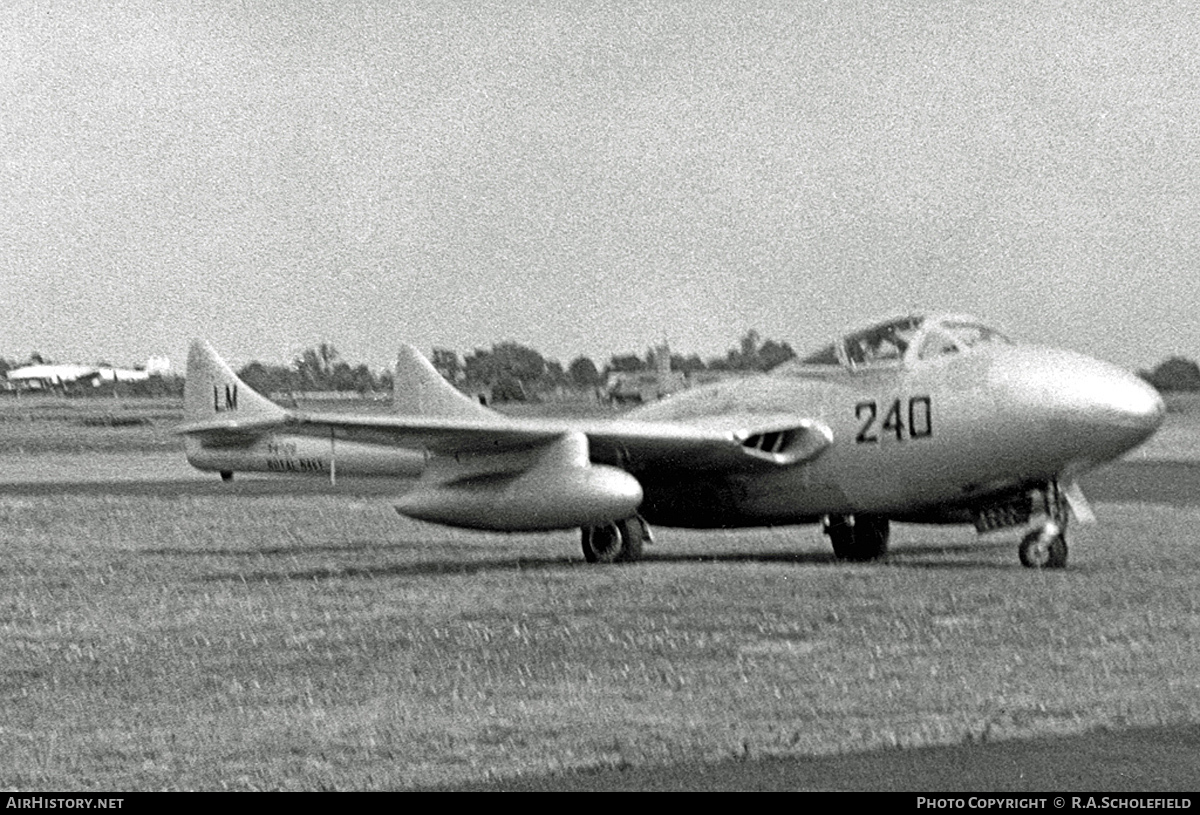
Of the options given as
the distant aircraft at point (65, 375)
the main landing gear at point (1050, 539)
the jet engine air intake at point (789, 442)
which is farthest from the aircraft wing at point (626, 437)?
the distant aircraft at point (65, 375)

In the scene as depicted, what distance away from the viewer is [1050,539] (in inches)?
675

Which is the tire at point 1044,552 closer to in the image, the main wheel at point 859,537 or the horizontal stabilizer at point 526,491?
the main wheel at point 859,537

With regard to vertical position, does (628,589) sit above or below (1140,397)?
below

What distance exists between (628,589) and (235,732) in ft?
23.1

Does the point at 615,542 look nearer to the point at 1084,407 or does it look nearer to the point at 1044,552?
the point at 1044,552

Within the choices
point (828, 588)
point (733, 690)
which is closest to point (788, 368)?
point (828, 588)

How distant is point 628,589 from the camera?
1584cm

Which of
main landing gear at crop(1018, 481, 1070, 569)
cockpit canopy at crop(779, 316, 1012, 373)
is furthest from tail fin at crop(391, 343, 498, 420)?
main landing gear at crop(1018, 481, 1070, 569)

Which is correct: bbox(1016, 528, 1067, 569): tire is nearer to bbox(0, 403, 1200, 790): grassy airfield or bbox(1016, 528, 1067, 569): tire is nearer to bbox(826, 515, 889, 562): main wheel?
bbox(0, 403, 1200, 790): grassy airfield

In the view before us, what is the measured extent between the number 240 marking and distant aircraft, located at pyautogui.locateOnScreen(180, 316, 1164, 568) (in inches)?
0.6

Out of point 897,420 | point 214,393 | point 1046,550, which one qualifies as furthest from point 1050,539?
point 214,393

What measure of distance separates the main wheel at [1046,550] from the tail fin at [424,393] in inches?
291

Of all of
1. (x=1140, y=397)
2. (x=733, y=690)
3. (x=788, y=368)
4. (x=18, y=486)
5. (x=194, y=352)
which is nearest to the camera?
(x=733, y=690)
